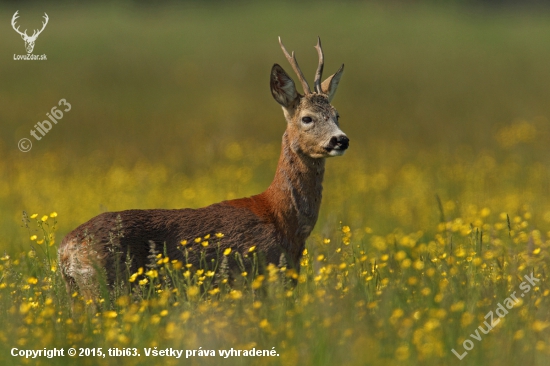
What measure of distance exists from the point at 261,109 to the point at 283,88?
12.5 meters

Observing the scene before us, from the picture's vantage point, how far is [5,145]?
1662cm

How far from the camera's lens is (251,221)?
682cm

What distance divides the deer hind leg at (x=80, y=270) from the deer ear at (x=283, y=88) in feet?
7.20

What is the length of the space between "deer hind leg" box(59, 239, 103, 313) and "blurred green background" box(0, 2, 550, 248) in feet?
11.2

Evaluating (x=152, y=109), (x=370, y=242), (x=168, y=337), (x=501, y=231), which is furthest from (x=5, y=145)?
(x=168, y=337)

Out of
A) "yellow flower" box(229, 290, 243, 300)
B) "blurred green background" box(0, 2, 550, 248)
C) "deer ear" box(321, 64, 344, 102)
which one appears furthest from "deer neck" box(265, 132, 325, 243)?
"blurred green background" box(0, 2, 550, 248)

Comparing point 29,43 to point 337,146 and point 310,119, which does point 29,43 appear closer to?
point 310,119

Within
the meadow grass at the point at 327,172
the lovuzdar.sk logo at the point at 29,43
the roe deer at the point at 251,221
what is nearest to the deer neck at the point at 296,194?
the roe deer at the point at 251,221

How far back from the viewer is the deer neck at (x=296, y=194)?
7023 mm

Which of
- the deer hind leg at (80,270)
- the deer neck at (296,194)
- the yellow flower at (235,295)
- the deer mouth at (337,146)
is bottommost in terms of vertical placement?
the yellow flower at (235,295)

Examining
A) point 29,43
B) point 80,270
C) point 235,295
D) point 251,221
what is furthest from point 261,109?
point 235,295

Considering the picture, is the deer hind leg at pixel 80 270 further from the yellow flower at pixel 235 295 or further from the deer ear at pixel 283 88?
the deer ear at pixel 283 88

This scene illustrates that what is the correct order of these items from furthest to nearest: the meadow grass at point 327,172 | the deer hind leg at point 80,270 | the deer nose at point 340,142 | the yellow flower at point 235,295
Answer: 1. the deer nose at point 340,142
2. the deer hind leg at point 80,270
3. the yellow flower at point 235,295
4. the meadow grass at point 327,172

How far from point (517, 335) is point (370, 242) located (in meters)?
4.93
